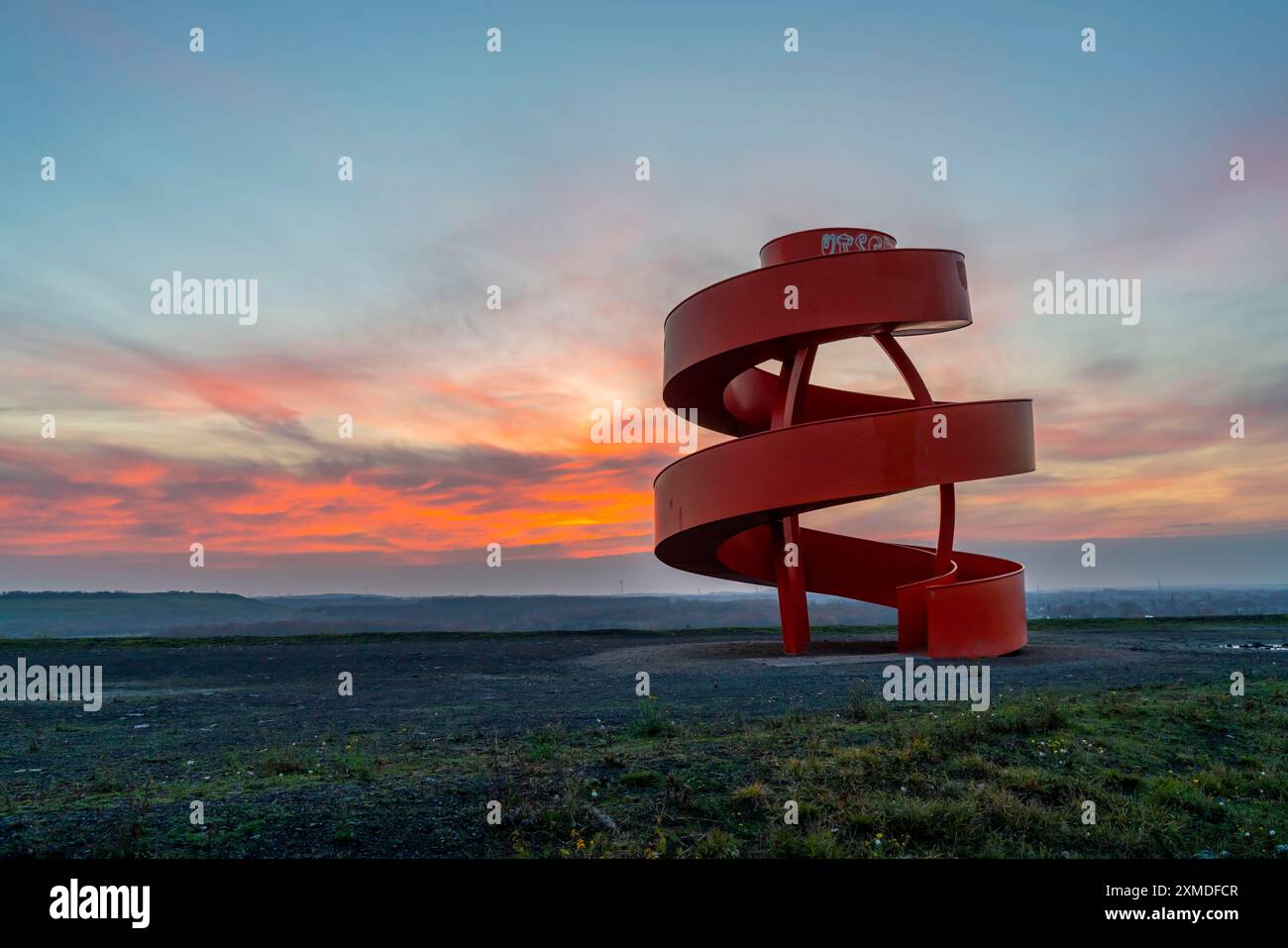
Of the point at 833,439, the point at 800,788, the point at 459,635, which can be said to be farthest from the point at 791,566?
the point at 459,635

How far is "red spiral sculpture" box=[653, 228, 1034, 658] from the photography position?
18.3 meters

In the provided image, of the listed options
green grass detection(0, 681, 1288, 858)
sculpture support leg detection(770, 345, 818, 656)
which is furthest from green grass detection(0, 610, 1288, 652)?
green grass detection(0, 681, 1288, 858)

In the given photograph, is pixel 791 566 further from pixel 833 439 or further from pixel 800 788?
pixel 800 788

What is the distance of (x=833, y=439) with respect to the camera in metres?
18.4

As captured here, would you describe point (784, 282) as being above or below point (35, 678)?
above

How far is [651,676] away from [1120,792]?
1051 centimetres

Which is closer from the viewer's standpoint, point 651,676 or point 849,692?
point 849,692

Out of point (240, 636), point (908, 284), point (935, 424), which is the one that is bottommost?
point (240, 636)

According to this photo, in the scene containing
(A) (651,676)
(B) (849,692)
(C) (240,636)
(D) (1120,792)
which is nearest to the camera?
(D) (1120,792)

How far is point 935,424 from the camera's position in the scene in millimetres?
18250

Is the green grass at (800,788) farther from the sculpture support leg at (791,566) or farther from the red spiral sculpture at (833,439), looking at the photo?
the sculpture support leg at (791,566)
